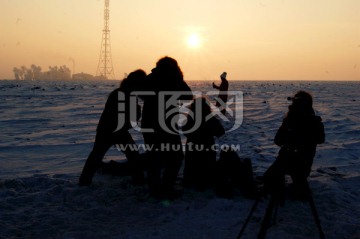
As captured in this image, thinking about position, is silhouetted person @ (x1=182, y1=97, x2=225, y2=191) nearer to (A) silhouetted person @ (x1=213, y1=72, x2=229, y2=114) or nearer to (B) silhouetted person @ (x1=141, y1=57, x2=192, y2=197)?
(B) silhouetted person @ (x1=141, y1=57, x2=192, y2=197)

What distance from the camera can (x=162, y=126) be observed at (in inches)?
229

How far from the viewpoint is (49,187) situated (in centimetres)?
657

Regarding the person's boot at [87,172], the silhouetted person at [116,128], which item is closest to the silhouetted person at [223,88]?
the silhouetted person at [116,128]

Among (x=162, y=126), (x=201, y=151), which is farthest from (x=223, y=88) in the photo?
(x=162, y=126)

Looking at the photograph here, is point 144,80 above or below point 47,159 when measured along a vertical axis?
above

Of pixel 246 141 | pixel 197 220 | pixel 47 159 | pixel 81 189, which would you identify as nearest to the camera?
pixel 197 220

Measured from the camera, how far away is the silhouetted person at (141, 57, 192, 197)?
5.71m

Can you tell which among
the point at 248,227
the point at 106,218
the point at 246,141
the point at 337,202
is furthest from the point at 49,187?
the point at 246,141

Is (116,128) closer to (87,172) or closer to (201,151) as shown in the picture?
(87,172)

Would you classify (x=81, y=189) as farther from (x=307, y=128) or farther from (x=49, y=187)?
(x=307, y=128)

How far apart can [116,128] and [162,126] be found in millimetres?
1128

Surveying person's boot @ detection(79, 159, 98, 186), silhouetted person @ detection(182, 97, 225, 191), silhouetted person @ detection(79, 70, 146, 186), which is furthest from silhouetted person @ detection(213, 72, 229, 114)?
person's boot @ detection(79, 159, 98, 186)

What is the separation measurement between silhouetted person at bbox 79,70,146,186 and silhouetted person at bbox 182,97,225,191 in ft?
3.23

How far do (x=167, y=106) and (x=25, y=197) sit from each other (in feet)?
9.56
